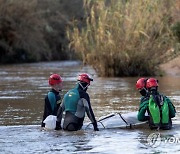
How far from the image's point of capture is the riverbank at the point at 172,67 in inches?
1389

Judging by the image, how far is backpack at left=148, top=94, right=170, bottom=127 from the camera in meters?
13.5

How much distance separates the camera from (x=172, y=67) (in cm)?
3681

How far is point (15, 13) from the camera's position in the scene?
53938mm

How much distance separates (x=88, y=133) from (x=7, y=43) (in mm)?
41786

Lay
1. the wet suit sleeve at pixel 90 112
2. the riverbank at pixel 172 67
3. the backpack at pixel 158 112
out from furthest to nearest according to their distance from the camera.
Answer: the riverbank at pixel 172 67 → the backpack at pixel 158 112 → the wet suit sleeve at pixel 90 112

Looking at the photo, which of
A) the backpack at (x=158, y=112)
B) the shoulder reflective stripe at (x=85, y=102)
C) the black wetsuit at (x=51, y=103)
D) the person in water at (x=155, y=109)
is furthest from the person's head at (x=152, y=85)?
the black wetsuit at (x=51, y=103)

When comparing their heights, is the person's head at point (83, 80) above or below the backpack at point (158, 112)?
above

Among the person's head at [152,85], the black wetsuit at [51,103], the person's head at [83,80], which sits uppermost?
the person's head at [83,80]

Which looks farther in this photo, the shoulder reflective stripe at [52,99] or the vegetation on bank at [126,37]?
the vegetation on bank at [126,37]

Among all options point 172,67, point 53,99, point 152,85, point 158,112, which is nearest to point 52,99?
point 53,99

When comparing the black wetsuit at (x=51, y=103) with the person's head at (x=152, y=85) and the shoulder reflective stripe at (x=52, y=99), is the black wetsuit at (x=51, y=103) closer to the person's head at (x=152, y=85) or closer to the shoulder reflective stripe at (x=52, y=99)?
the shoulder reflective stripe at (x=52, y=99)

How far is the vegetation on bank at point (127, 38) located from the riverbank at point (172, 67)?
1.70m

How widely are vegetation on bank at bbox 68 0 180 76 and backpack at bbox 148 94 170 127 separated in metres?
18.8

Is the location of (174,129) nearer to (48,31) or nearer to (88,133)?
(88,133)
